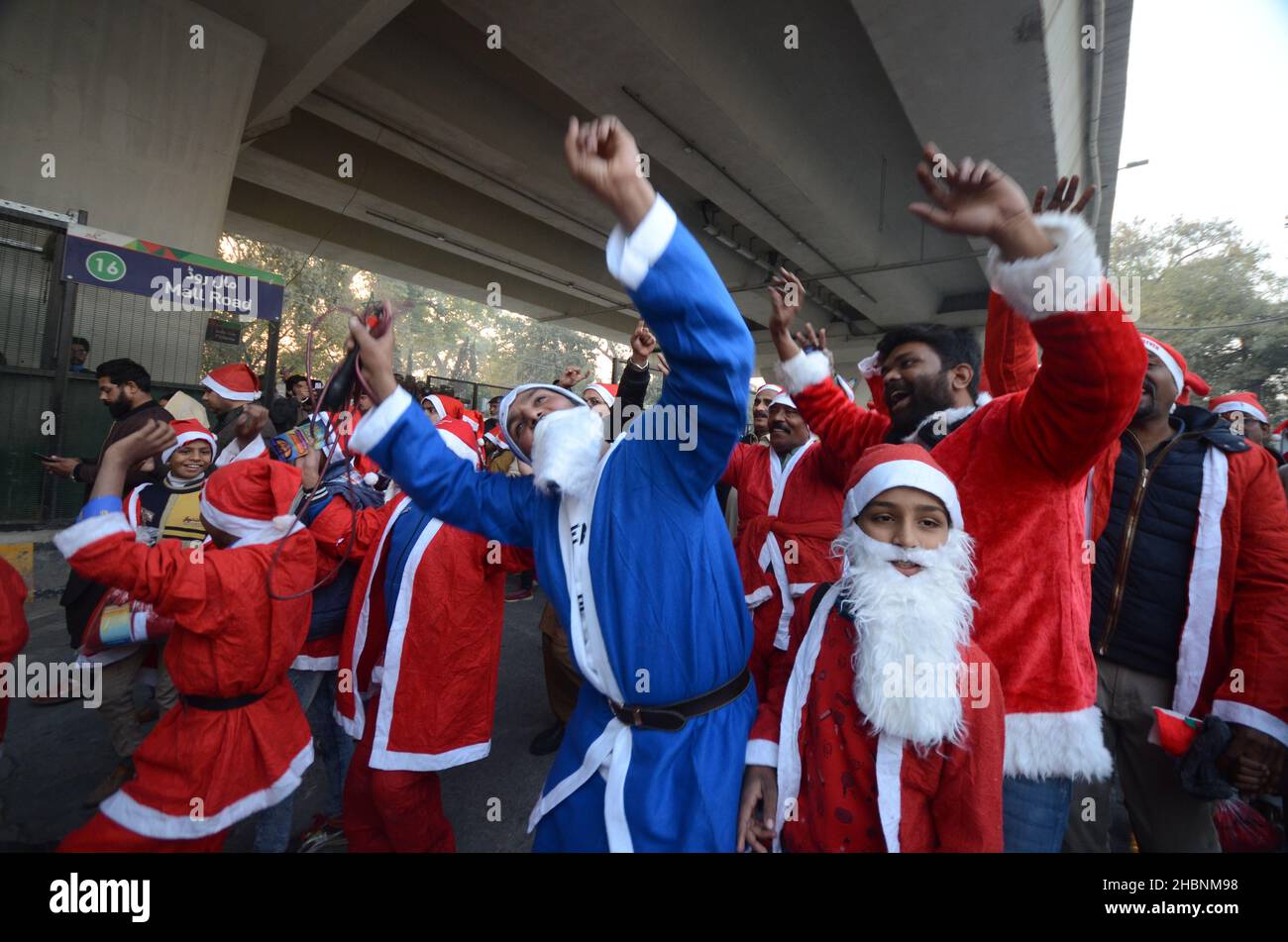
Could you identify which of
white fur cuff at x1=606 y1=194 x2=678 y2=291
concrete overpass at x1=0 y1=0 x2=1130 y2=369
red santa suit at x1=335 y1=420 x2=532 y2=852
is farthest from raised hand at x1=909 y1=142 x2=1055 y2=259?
concrete overpass at x1=0 y1=0 x2=1130 y2=369

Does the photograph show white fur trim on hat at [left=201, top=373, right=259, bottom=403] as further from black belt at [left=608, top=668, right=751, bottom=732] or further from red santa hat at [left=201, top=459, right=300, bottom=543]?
black belt at [left=608, top=668, right=751, bottom=732]

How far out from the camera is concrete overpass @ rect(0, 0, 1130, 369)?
17.4 feet

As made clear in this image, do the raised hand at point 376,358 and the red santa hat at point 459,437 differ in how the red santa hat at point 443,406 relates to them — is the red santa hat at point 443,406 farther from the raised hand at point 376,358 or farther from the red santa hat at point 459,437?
the raised hand at point 376,358

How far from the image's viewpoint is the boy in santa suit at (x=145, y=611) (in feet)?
9.09

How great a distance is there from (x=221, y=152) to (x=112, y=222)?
1.39m

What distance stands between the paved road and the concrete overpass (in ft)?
16.3

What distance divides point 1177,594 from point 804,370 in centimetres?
153

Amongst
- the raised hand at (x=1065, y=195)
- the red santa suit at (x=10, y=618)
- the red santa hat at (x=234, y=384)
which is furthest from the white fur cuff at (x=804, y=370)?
the red santa hat at (x=234, y=384)

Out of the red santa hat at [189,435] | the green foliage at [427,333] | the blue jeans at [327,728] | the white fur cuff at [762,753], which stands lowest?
the blue jeans at [327,728]

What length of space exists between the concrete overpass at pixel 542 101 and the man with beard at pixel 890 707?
5093 millimetres

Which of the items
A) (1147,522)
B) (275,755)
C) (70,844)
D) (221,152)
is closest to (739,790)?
(275,755)

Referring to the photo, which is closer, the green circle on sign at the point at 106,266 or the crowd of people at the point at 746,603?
the crowd of people at the point at 746,603

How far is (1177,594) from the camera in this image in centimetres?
206

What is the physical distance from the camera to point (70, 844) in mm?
1812
